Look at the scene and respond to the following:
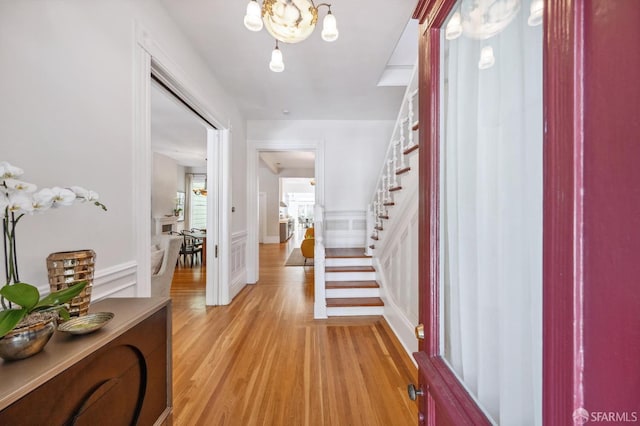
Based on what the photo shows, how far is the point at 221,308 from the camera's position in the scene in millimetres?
3145

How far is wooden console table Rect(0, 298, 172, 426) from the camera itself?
2.03 feet

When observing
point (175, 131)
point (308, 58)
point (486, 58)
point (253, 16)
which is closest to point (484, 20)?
point (486, 58)

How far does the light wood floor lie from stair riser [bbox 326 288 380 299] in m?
0.32

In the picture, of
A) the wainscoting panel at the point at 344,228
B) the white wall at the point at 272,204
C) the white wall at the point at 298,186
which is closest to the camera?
the wainscoting panel at the point at 344,228

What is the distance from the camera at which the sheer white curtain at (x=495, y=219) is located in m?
0.51

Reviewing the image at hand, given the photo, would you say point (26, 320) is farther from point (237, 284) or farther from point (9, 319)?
point (237, 284)

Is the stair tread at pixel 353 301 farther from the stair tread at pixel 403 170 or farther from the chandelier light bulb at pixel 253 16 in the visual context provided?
the chandelier light bulb at pixel 253 16

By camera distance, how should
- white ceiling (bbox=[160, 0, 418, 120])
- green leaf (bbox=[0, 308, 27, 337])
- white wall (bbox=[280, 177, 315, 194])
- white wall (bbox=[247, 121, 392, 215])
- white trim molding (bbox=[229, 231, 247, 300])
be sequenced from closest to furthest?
1. green leaf (bbox=[0, 308, 27, 337])
2. white ceiling (bbox=[160, 0, 418, 120])
3. white trim molding (bbox=[229, 231, 247, 300])
4. white wall (bbox=[247, 121, 392, 215])
5. white wall (bbox=[280, 177, 315, 194])

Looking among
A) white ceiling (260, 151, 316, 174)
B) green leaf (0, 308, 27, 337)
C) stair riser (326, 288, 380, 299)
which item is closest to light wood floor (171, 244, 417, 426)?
stair riser (326, 288, 380, 299)

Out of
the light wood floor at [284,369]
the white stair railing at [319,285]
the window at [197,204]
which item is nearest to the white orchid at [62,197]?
the light wood floor at [284,369]

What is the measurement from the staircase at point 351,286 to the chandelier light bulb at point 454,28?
268cm

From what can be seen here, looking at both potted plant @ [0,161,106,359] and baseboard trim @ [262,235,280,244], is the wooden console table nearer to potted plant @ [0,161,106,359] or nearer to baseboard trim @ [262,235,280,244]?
potted plant @ [0,161,106,359]
